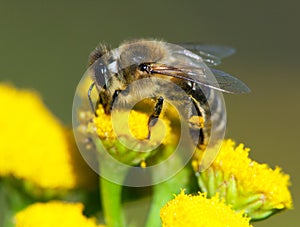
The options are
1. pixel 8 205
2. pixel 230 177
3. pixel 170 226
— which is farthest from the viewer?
pixel 8 205

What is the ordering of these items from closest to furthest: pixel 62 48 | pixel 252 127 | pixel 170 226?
pixel 170 226
pixel 252 127
pixel 62 48

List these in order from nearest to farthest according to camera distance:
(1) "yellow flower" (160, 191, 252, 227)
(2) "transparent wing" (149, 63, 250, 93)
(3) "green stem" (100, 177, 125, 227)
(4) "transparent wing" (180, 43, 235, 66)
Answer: (1) "yellow flower" (160, 191, 252, 227), (2) "transparent wing" (149, 63, 250, 93), (3) "green stem" (100, 177, 125, 227), (4) "transparent wing" (180, 43, 235, 66)

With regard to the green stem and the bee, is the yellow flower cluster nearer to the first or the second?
the bee

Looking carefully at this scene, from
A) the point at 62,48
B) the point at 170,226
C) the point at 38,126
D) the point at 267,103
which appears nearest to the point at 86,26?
the point at 62,48

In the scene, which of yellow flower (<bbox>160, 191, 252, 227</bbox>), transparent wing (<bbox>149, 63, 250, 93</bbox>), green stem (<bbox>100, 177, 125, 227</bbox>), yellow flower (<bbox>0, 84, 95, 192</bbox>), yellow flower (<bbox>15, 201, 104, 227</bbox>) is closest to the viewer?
yellow flower (<bbox>160, 191, 252, 227</bbox>)

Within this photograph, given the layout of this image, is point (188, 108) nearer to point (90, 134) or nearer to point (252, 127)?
point (90, 134)

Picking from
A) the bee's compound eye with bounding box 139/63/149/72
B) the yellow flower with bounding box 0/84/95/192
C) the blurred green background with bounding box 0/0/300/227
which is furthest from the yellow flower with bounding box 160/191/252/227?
the blurred green background with bounding box 0/0/300/227

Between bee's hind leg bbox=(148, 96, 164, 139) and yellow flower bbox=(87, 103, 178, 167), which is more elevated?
bee's hind leg bbox=(148, 96, 164, 139)
